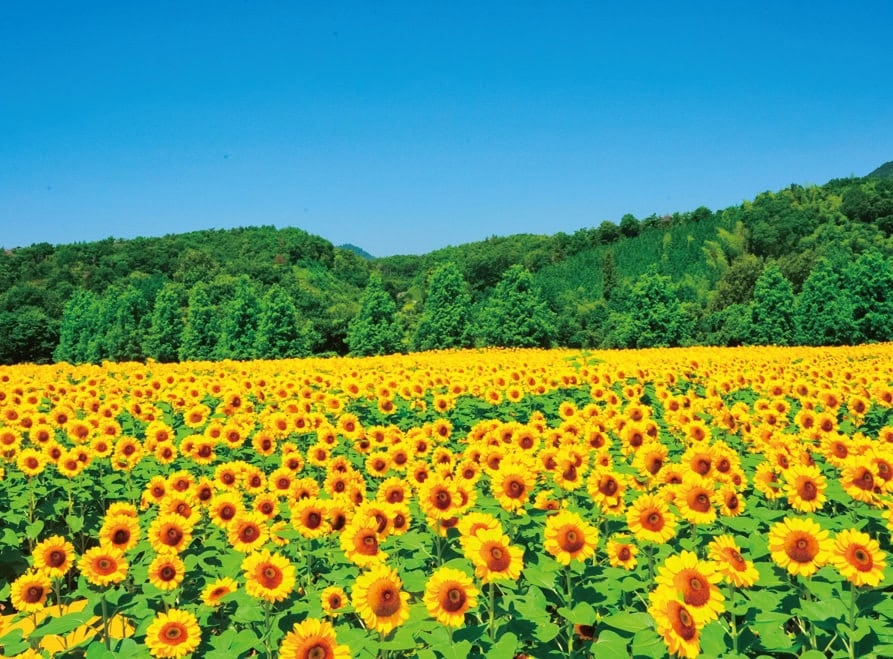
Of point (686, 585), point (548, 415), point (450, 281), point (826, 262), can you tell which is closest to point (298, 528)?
point (686, 585)

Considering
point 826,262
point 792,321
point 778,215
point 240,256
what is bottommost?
point 792,321

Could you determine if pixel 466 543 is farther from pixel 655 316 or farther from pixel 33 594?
pixel 655 316

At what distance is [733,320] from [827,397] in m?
41.9

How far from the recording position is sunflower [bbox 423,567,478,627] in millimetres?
2672

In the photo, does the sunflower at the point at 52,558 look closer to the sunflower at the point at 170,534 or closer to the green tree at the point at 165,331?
the sunflower at the point at 170,534

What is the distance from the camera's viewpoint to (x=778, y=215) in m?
85.1

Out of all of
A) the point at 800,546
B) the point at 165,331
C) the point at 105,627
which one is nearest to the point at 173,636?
the point at 105,627

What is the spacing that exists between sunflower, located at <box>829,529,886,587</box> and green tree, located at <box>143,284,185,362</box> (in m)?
57.1

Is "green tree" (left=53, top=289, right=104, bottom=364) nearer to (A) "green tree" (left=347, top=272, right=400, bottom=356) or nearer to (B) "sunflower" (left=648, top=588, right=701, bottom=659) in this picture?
(A) "green tree" (left=347, top=272, right=400, bottom=356)

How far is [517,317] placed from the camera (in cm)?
4462

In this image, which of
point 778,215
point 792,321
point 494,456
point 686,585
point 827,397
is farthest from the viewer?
point 778,215

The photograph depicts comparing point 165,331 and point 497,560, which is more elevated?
point 165,331

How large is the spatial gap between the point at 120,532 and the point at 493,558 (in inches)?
97.1

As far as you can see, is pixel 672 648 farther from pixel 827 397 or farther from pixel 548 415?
pixel 548 415
